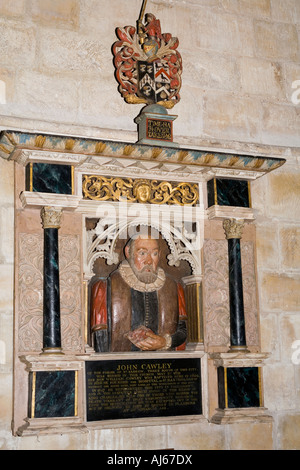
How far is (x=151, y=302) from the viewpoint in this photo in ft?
13.5

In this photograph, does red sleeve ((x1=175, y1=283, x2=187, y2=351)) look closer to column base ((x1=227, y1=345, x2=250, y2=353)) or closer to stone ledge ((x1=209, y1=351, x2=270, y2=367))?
stone ledge ((x1=209, y1=351, x2=270, y2=367))

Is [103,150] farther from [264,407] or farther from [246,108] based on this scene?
[264,407]

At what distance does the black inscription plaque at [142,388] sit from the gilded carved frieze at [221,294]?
26 cm

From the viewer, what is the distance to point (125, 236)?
13.9 ft

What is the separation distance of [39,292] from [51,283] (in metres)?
0.15

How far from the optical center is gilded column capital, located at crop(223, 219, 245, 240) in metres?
4.22

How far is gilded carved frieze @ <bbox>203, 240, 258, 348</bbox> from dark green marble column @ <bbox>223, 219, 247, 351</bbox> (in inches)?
3.9

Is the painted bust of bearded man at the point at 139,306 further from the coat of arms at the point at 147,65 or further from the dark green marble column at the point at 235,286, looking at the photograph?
the coat of arms at the point at 147,65

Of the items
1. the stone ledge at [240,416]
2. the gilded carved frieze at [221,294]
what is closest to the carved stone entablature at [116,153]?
the gilded carved frieze at [221,294]

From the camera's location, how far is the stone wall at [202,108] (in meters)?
3.97

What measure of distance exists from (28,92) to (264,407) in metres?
2.65

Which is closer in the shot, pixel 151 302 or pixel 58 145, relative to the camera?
pixel 58 145

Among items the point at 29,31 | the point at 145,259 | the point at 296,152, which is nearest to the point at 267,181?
the point at 296,152

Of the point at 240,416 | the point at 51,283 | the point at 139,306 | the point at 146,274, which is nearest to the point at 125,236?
Answer: the point at 146,274
